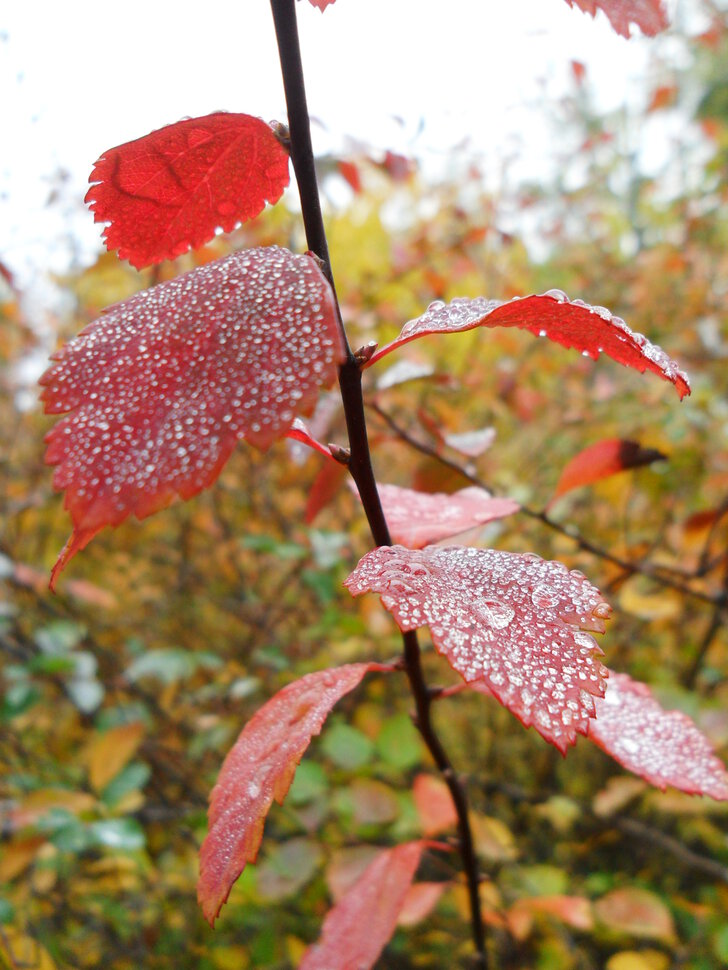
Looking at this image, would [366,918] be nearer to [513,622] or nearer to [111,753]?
[513,622]

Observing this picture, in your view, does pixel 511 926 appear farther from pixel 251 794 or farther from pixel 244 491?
pixel 244 491

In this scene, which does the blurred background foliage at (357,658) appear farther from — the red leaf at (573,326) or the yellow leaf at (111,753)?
the red leaf at (573,326)

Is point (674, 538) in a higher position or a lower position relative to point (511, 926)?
higher

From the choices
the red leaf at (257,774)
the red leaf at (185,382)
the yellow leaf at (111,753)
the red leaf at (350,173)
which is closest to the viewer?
the red leaf at (185,382)

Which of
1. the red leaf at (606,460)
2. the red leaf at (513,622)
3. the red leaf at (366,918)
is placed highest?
the red leaf at (513,622)

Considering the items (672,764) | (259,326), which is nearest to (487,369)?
Answer: (672,764)

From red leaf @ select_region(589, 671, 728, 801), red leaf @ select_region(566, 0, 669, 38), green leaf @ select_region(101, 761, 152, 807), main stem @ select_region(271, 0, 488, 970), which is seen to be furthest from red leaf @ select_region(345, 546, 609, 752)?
green leaf @ select_region(101, 761, 152, 807)

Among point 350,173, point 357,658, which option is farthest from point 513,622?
point 350,173

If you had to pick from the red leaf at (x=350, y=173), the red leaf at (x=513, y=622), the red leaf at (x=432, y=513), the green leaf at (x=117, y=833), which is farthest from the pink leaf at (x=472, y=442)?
the red leaf at (x=350, y=173)
